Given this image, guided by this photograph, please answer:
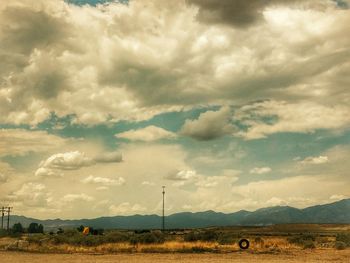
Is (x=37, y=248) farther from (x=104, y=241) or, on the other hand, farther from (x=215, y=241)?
(x=215, y=241)

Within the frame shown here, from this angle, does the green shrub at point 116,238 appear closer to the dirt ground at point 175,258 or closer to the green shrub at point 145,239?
the green shrub at point 145,239

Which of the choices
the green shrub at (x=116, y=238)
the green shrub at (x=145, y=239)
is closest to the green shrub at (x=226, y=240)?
the green shrub at (x=145, y=239)

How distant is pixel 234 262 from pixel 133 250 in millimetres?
15199

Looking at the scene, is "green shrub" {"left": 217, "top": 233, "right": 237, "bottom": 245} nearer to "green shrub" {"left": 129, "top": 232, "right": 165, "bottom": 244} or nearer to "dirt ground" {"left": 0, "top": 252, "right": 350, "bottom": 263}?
"green shrub" {"left": 129, "top": 232, "right": 165, "bottom": 244}

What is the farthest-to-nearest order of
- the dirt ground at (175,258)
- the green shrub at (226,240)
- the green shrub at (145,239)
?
the green shrub at (226,240)
the green shrub at (145,239)
the dirt ground at (175,258)

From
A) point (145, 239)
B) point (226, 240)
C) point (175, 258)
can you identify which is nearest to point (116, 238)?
point (145, 239)

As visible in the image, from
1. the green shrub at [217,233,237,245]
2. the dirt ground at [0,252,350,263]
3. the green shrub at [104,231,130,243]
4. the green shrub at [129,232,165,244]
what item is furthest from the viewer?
the green shrub at [217,233,237,245]

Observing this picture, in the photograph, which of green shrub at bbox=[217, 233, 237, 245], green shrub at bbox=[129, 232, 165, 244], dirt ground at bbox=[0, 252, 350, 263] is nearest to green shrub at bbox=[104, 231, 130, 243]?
green shrub at bbox=[129, 232, 165, 244]

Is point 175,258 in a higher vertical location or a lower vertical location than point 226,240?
lower

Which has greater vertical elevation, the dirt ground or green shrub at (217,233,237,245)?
green shrub at (217,233,237,245)

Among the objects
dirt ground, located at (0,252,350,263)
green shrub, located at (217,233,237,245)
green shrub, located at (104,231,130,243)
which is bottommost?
dirt ground, located at (0,252,350,263)

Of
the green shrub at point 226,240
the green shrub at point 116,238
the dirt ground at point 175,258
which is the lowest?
the dirt ground at point 175,258

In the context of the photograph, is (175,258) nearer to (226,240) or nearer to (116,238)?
(226,240)

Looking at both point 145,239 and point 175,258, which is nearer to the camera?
point 175,258
